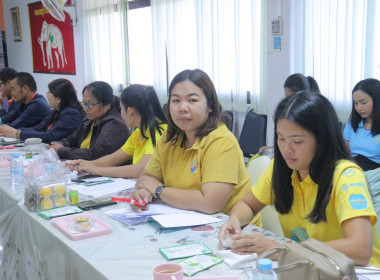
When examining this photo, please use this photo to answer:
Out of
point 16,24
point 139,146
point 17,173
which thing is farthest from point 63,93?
point 16,24

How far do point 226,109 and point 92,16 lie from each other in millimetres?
2863

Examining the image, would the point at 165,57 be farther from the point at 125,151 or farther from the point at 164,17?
the point at 125,151

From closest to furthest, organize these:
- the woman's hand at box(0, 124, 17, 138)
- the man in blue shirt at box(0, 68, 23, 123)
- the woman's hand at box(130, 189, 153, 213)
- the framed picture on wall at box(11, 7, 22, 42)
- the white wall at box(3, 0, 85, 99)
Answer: the woman's hand at box(130, 189, 153, 213) < the woman's hand at box(0, 124, 17, 138) < the man in blue shirt at box(0, 68, 23, 123) < the white wall at box(3, 0, 85, 99) < the framed picture on wall at box(11, 7, 22, 42)

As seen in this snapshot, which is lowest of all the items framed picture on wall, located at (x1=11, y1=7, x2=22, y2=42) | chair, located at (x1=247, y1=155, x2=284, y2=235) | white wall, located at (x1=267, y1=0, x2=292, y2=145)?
chair, located at (x1=247, y1=155, x2=284, y2=235)

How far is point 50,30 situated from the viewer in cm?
696

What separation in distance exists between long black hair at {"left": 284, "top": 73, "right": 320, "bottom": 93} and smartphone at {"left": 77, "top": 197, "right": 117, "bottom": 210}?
6.63 feet

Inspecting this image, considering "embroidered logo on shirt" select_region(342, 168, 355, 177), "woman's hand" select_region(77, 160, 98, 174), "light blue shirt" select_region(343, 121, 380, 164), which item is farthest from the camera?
"light blue shirt" select_region(343, 121, 380, 164)

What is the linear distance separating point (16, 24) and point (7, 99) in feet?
9.64

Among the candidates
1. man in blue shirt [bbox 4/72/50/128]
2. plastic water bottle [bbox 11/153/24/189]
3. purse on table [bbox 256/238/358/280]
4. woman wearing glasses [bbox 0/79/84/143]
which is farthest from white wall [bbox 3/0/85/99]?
purse on table [bbox 256/238/358/280]

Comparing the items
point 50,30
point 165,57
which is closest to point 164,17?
point 165,57

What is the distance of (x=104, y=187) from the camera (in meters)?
2.05

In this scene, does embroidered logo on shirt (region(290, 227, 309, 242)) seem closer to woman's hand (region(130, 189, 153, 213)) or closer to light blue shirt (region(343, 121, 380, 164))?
woman's hand (region(130, 189, 153, 213))

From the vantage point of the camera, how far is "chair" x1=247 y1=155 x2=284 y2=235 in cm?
177

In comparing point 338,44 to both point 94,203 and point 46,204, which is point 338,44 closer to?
point 94,203
